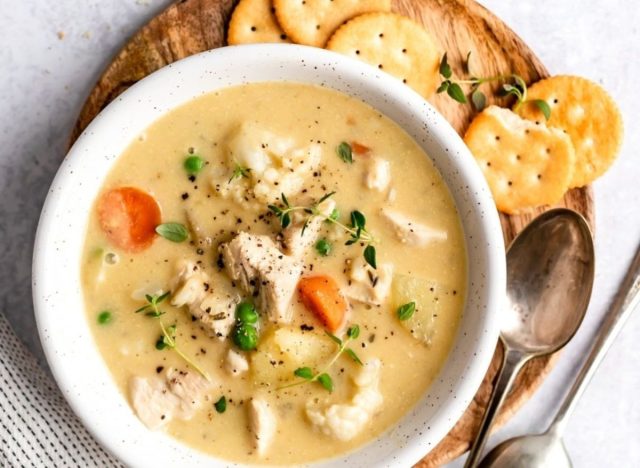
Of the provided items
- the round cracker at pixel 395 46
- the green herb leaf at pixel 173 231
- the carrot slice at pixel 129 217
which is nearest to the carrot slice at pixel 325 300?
the green herb leaf at pixel 173 231

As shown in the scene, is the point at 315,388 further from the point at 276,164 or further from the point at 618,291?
the point at 618,291

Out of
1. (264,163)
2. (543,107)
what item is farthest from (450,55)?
(264,163)

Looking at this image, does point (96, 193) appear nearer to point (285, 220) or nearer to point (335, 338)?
point (285, 220)

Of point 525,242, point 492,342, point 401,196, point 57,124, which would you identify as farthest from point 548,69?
point 57,124

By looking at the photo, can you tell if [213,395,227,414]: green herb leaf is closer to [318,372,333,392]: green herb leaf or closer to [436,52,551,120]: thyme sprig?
[318,372,333,392]: green herb leaf

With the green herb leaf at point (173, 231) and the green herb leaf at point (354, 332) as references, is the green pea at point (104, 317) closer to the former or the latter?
the green herb leaf at point (173, 231)

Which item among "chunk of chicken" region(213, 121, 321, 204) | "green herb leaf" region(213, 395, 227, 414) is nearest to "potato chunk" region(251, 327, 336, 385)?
"green herb leaf" region(213, 395, 227, 414)
